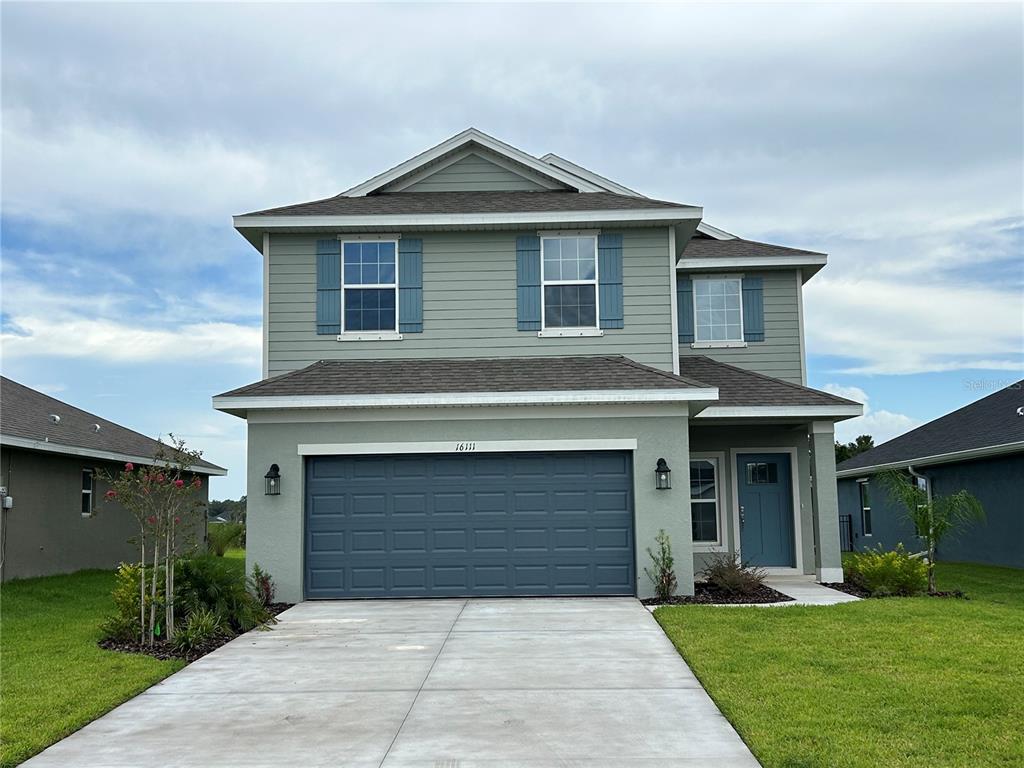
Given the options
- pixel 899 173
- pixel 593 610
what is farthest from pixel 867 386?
pixel 593 610

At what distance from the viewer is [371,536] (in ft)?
44.3

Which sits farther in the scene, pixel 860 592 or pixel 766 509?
pixel 766 509

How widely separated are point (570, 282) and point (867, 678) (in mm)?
8362

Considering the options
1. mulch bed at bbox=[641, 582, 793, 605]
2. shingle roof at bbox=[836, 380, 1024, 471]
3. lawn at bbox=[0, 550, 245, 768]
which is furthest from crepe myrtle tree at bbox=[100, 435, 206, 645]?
shingle roof at bbox=[836, 380, 1024, 471]

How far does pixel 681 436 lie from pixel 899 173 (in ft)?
29.0

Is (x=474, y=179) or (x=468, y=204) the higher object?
(x=474, y=179)

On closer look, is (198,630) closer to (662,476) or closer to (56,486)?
(662,476)

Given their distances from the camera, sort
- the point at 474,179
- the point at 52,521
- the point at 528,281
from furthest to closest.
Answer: the point at 52,521, the point at 474,179, the point at 528,281

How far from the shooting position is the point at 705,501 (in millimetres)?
16406

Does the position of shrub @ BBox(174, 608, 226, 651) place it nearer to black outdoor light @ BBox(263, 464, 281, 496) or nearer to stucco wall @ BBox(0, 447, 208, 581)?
black outdoor light @ BBox(263, 464, 281, 496)

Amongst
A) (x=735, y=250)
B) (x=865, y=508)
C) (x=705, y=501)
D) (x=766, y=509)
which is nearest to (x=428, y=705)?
(x=705, y=501)

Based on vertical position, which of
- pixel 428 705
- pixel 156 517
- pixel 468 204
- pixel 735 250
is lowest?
pixel 428 705

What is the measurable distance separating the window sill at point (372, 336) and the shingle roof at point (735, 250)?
546cm

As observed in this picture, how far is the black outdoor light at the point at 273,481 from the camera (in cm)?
1330
